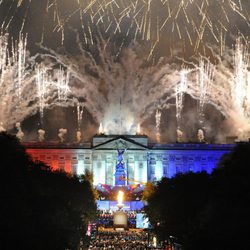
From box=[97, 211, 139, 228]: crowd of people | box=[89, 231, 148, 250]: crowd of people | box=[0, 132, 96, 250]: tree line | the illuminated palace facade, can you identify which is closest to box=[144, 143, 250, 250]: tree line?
box=[89, 231, 148, 250]: crowd of people

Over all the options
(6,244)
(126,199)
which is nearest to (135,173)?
(126,199)

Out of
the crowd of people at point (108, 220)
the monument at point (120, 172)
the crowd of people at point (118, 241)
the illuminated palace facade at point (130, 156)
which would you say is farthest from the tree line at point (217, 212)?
the illuminated palace facade at point (130, 156)

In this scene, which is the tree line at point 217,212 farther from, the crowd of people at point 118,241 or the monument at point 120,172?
the monument at point 120,172

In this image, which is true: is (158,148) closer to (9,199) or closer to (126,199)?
(126,199)

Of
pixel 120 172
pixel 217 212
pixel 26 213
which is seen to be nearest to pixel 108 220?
pixel 120 172

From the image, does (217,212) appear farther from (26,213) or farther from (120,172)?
(120,172)

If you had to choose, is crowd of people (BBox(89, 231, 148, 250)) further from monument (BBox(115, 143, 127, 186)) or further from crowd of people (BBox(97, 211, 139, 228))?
monument (BBox(115, 143, 127, 186))
